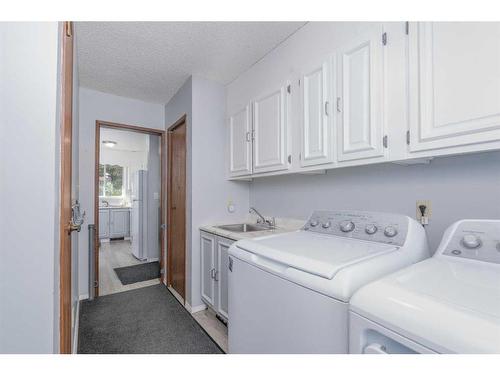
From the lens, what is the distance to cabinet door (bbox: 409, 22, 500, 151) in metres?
0.86

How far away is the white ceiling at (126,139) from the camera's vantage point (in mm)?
4478

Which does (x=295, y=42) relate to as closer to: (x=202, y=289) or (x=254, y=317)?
(x=254, y=317)

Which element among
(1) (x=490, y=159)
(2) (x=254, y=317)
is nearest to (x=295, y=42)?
(1) (x=490, y=159)

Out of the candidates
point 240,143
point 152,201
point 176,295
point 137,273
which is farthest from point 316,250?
point 152,201

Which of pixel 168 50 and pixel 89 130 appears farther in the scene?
pixel 89 130

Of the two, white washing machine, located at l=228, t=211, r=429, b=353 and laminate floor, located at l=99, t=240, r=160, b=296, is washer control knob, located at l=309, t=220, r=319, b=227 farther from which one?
laminate floor, located at l=99, t=240, r=160, b=296

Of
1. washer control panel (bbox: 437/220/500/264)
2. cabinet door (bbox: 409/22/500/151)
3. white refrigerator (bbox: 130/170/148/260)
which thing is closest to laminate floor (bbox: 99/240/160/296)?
white refrigerator (bbox: 130/170/148/260)

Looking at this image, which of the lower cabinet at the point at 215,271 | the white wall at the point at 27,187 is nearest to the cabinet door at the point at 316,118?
the lower cabinet at the point at 215,271

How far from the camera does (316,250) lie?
1049 millimetres

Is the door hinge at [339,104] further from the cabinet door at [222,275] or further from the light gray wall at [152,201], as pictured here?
the light gray wall at [152,201]

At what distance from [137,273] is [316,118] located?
10.7 feet

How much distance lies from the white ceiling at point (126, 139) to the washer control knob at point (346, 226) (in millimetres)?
3854

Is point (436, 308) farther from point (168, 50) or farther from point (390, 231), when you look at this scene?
point (168, 50)

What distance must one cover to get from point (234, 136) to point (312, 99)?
1.01m
